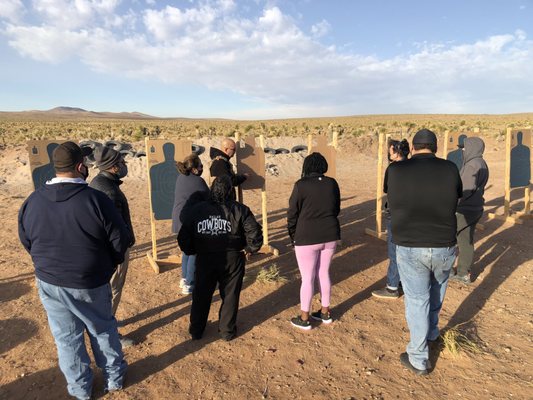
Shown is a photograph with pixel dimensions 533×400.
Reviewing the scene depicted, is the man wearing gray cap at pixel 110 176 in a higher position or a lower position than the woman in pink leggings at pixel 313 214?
higher

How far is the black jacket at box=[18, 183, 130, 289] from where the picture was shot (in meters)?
2.57

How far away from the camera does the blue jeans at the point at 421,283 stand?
310 cm

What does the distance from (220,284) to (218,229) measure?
26.3 inches

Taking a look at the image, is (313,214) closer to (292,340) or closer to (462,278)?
(292,340)

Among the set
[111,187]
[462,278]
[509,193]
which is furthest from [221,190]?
[509,193]

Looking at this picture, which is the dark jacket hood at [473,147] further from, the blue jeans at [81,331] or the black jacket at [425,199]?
the blue jeans at [81,331]

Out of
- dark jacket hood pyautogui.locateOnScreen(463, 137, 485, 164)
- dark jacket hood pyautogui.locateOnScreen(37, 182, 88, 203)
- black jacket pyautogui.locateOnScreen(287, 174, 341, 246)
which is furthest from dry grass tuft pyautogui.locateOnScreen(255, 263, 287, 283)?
dark jacket hood pyautogui.locateOnScreen(37, 182, 88, 203)

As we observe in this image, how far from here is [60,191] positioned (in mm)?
2555

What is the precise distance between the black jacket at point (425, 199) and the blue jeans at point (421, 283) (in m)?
0.10

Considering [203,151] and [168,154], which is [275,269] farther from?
[203,151]

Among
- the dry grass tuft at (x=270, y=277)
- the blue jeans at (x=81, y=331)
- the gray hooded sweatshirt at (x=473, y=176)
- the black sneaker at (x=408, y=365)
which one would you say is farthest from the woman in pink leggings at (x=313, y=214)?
the gray hooded sweatshirt at (x=473, y=176)

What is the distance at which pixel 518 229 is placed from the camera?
26.0 feet

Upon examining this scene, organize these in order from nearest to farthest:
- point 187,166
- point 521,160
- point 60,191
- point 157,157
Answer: point 60,191
point 187,166
point 157,157
point 521,160

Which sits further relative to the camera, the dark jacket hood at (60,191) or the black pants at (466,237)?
the black pants at (466,237)
